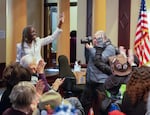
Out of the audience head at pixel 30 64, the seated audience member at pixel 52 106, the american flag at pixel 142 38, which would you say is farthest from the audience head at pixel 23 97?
the american flag at pixel 142 38

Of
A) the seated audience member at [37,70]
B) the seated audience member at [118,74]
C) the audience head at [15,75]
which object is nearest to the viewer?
the audience head at [15,75]

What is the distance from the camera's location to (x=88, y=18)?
11.5 m

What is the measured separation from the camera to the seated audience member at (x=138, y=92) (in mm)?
3343

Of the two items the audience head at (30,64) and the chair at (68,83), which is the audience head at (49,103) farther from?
the chair at (68,83)

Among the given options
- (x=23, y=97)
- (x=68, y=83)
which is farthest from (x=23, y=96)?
(x=68, y=83)

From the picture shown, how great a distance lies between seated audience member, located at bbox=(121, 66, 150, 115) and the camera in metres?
3.34

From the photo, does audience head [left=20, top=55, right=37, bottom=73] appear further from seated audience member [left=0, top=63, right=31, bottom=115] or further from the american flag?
the american flag

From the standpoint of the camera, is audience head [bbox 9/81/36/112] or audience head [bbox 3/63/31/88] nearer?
audience head [bbox 9/81/36/112]

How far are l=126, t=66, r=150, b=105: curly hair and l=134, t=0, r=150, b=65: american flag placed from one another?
232 inches

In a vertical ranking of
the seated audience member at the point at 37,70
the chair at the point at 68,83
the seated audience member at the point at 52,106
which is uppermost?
the seated audience member at the point at 37,70

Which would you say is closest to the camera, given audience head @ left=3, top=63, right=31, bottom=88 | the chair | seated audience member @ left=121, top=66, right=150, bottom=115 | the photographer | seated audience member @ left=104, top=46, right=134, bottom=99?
seated audience member @ left=121, top=66, right=150, bottom=115

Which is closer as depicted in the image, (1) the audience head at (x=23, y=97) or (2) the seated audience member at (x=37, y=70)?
(1) the audience head at (x=23, y=97)

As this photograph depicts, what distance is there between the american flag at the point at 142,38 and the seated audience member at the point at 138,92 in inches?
231

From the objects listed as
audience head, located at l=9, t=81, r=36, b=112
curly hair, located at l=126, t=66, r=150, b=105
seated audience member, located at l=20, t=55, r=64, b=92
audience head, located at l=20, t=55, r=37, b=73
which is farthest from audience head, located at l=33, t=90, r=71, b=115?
audience head, located at l=20, t=55, r=37, b=73
